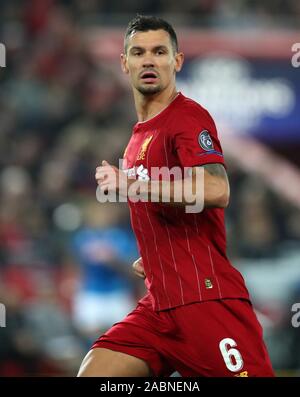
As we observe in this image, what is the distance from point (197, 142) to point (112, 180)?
47 centimetres

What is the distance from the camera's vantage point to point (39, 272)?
8859 mm

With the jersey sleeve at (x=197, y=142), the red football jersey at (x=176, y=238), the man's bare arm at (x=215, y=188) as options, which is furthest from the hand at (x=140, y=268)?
the man's bare arm at (x=215, y=188)

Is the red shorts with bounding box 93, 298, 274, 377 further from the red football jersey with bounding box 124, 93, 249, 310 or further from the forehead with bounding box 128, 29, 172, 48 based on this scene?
the forehead with bounding box 128, 29, 172, 48

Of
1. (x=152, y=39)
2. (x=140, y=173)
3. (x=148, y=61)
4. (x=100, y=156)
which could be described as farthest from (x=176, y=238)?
(x=100, y=156)

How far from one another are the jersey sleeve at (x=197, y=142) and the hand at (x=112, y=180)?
0.35m

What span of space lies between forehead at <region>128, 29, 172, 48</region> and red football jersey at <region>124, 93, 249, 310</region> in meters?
0.28

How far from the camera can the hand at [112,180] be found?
13.5 feet

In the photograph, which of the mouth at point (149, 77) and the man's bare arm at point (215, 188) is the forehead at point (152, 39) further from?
the man's bare arm at point (215, 188)

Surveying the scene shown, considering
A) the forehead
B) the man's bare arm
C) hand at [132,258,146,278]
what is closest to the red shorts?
hand at [132,258,146,278]

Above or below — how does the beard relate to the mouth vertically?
below

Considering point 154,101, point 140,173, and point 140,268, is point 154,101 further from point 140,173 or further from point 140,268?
point 140,268

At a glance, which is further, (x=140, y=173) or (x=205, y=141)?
(x=140, y=173)

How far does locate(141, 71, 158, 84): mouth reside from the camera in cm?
472

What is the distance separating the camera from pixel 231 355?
456cm
